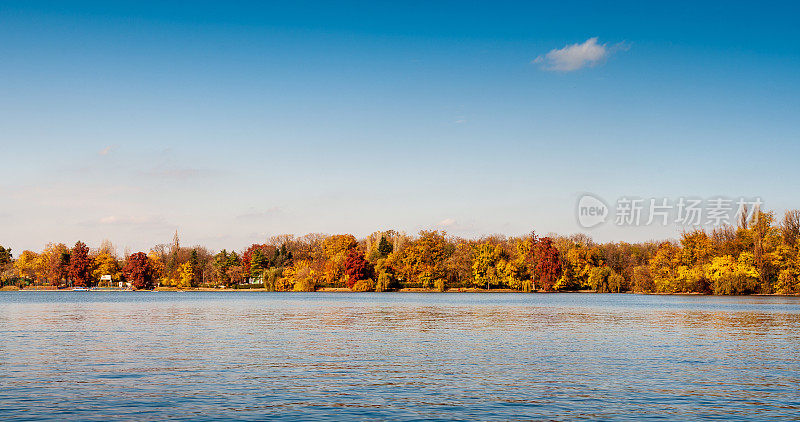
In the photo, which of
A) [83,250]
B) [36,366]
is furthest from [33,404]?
[83,250]

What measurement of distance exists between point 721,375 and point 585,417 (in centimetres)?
A: 978

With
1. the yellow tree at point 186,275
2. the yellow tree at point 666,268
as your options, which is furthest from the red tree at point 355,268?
the yellow tree at point 666,268

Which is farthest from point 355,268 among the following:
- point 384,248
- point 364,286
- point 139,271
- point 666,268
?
point 139,271

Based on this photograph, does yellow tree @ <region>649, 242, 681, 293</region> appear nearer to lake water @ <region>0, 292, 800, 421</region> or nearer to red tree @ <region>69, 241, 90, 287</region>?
lake water @ <region>0, 292, 800, 421</region>

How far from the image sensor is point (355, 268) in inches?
6353

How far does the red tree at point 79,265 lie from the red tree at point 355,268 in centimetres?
8448

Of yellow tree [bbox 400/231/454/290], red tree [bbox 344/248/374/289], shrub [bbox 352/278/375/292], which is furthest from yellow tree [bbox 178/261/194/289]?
yellow tree [bbox 400/231/454/290]

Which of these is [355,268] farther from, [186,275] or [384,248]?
[186,275]

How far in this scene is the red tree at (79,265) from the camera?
632 feet

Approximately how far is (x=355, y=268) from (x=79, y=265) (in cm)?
8818

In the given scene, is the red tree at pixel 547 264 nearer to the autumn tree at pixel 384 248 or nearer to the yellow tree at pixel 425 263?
the yellow tree at pixel 425 263

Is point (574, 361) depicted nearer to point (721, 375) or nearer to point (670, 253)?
point (721, 375)

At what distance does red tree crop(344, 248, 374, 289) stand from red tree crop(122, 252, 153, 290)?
6862 centimetres

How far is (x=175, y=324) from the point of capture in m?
48.1
